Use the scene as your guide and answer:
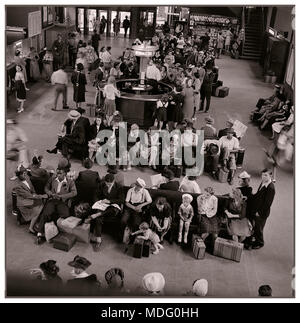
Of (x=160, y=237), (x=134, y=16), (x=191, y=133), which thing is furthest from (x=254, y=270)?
(x=134, y=16)

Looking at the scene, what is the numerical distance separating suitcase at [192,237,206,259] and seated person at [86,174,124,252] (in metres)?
1.38

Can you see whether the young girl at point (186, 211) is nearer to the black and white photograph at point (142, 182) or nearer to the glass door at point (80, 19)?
the black and white photograph at point (142, 182)

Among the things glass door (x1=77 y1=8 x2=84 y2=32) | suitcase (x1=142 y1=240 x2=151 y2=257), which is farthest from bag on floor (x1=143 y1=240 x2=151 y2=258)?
glass door (x1=77 y1=8 x2=84 y2=32)

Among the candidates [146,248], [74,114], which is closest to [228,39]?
[74,114]

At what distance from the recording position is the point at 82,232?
7.48m

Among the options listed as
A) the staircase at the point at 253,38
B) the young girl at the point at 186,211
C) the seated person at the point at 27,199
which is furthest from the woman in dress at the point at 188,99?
the staircase at the point at 253,38

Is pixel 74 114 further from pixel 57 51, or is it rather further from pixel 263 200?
pixel 57 51

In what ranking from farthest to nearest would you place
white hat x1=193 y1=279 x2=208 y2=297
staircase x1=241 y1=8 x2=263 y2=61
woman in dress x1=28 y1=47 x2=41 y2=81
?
staircase x1=241 y1=8 x2=263 y2=61
woman in dress x1=28 y1=47 x2=41 y2=81
white hat x1=193 y1=279 x2=208 y2=297

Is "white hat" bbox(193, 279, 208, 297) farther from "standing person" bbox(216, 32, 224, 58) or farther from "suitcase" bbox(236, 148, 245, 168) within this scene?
"standing person" bbox(216, 32, 224, 58)

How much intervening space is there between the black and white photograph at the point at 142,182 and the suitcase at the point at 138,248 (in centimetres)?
2

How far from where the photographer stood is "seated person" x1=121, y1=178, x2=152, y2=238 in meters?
7.48

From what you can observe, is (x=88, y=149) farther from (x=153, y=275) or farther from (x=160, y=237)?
(x=153, y=275)

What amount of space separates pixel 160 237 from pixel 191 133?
3.04 meters
